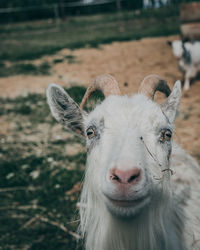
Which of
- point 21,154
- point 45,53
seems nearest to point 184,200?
point 21,154

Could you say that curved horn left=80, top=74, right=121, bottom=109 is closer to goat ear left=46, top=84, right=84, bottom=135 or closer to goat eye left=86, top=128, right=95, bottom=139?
goat ear left=46, top=84, right=84, bottom=135

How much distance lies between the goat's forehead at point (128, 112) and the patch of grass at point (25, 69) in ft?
28.6

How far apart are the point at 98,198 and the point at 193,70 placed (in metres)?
7.18

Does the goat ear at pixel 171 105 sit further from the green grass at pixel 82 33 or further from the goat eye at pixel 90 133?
the green grass at pixel 82 33

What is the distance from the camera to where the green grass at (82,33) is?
48.7ft

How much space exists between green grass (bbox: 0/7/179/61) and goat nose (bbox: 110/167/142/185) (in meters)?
12.6

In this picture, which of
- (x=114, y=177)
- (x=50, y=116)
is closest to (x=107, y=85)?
(x=114, y=177)

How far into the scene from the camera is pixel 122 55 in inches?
463

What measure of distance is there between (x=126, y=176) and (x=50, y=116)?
18.0 feet

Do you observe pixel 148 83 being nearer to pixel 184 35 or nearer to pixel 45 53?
pixel 184 35

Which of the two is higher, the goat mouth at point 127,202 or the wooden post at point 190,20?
the wooden post at point 190,20

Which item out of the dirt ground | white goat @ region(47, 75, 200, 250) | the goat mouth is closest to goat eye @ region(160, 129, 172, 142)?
white goat @ region(47, 75, 200, 250)

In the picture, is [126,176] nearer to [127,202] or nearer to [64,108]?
[127,202]

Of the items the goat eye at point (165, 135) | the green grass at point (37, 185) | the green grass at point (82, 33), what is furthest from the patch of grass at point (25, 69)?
the goat eye at point (165, 135)
